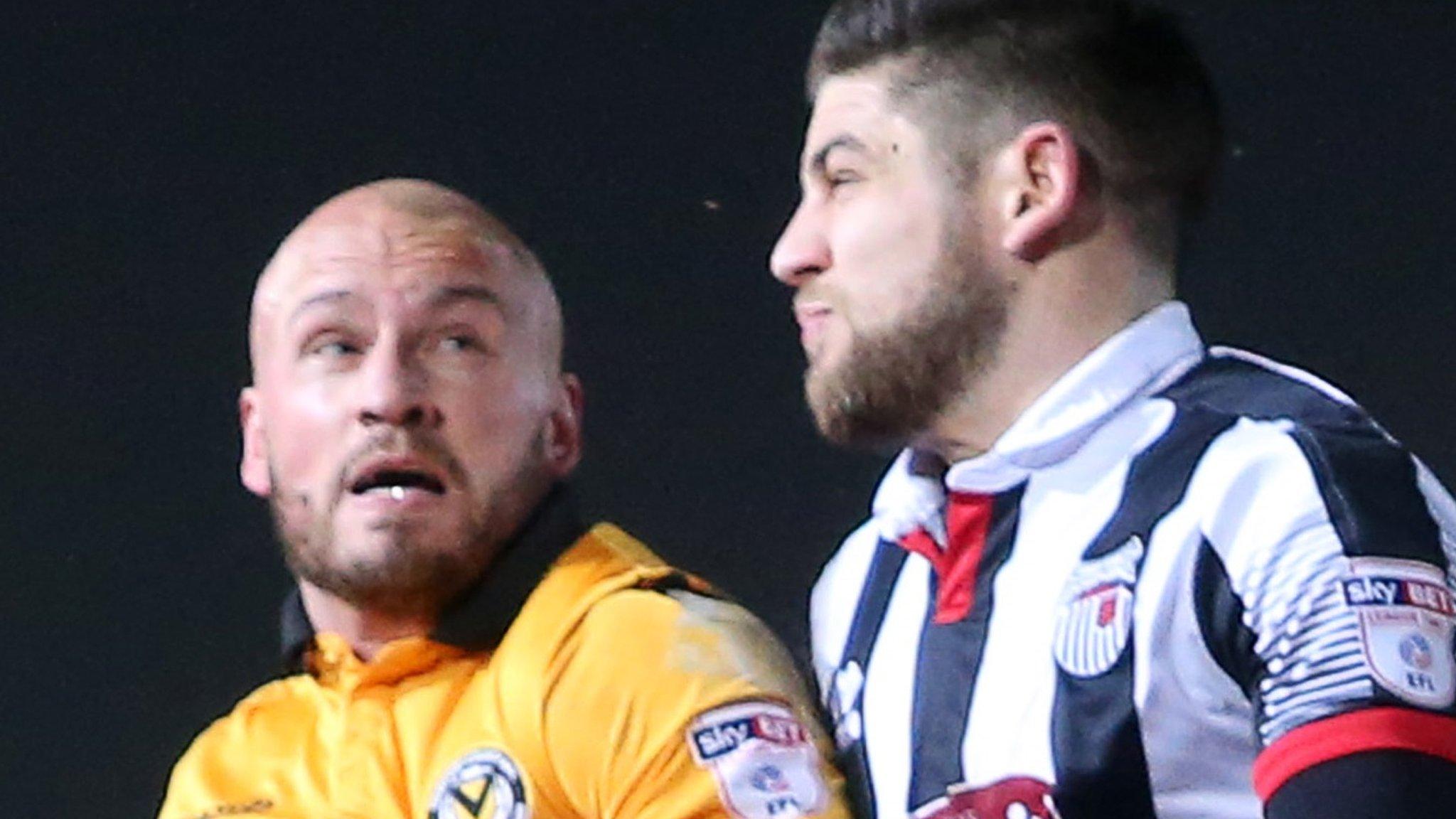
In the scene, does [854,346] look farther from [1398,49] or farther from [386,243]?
[1398,49]

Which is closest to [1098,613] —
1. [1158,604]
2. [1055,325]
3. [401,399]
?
[1158,604]

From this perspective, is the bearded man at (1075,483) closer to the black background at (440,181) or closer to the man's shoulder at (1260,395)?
the man's shoulder at (1260,395)

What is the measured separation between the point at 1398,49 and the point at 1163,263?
593 mm

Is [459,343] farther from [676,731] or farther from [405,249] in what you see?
[676,731]

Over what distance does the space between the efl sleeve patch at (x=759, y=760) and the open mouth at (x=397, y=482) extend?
0.61 ft

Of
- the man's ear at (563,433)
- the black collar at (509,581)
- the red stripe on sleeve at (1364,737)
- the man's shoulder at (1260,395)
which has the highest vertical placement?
the man's shoulder at (1260,395)

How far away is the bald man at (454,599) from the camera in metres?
1.12

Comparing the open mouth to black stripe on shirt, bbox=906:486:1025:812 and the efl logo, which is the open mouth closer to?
black stripe on shirt, bbox=906:486:1025:812

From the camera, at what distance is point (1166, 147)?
1.15 meters

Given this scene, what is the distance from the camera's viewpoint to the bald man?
1.12 m

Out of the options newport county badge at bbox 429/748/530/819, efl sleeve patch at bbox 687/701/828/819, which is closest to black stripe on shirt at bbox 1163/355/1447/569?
efl sleeve patch at bbox 687/701/828/819

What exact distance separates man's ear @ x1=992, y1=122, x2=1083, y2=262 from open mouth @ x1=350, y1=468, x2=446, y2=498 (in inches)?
11.4

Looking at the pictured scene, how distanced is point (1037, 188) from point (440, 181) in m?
0.69

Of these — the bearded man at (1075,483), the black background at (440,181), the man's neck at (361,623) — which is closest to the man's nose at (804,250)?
the bearded man at (1075,483)
